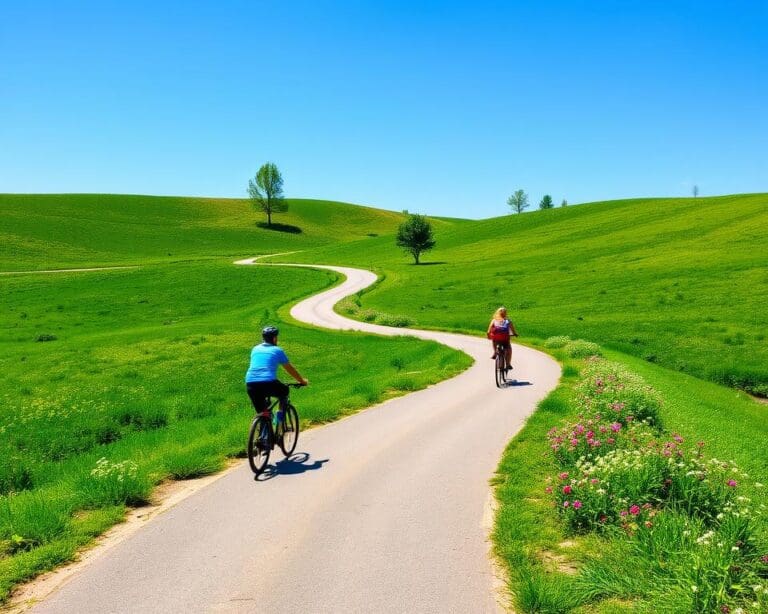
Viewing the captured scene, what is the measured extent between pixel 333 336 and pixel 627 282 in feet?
99.0

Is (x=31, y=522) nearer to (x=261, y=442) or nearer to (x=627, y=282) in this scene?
(x=261, y=442)

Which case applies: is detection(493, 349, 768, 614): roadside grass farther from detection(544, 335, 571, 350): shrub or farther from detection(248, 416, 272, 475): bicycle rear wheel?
detection(544, 335, 571, 350): shrub

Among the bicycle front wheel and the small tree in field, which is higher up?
the small tree in field

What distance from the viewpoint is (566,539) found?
6840 millimetres

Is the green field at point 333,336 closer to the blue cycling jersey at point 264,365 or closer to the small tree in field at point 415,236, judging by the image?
the blue cycling jersey at point 264,365

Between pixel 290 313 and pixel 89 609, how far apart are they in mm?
42802

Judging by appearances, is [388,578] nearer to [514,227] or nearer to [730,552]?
[730,552]

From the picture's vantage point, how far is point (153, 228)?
420 ft

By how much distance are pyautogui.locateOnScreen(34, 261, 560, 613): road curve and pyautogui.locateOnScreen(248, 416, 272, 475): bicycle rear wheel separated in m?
0.26

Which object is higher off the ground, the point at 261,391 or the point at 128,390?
the point at 261,391

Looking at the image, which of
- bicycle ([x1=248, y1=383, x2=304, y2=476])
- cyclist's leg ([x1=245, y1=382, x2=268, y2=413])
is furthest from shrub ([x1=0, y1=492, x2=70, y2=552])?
cyclist's leg ([x1=245, y1=382, x2=268, y2=413])

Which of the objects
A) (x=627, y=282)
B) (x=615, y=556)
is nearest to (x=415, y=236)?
(x=627, y=282)

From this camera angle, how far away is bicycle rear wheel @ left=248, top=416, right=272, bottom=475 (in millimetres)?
9672

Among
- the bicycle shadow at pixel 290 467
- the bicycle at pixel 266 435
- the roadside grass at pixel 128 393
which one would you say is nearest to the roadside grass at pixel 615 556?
the bicycle shadow at pixel 290 467
